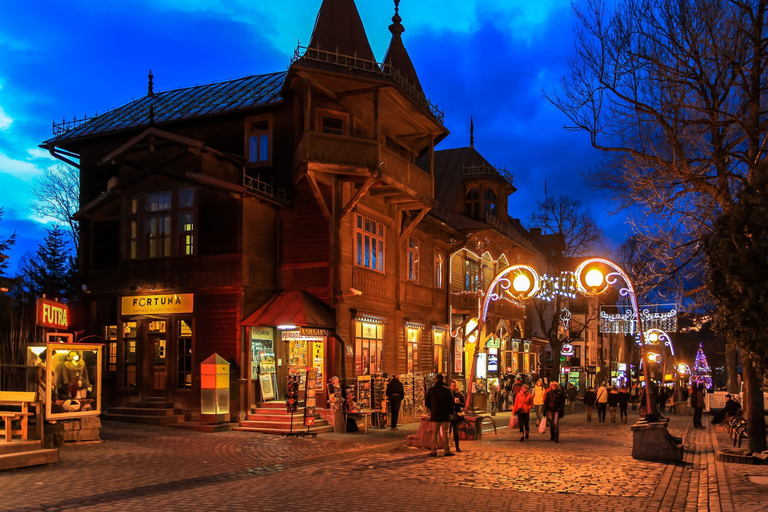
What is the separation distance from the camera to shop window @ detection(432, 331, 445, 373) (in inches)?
1267

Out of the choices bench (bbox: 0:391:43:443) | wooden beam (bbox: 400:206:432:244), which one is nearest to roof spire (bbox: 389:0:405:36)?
wooden beam (bbox: 400:206:432:244)

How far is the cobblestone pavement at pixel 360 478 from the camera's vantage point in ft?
34.0

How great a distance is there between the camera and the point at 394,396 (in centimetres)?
2322

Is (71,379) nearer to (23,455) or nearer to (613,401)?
(23,455)

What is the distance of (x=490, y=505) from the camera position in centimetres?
1028

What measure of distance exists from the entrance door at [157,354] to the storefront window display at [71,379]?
6.42 m

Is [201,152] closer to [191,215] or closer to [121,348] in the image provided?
[191,215]

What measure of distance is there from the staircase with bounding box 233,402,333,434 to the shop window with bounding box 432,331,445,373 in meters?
10.5

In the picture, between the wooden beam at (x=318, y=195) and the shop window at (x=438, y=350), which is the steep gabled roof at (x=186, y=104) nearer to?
the wooden beam at (x=318, y=195)

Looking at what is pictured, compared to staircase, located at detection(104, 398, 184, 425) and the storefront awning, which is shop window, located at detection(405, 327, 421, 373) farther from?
staircase, located at detection(104, 398, 184, 425)

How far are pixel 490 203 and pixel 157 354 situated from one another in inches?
807

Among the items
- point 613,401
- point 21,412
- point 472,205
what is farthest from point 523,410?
point 472,205

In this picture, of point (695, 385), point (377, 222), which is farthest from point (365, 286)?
point (695, 385)

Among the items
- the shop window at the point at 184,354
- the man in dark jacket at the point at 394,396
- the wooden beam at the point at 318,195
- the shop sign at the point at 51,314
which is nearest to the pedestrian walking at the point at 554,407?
the man in dark jacket at the point at 394,396
